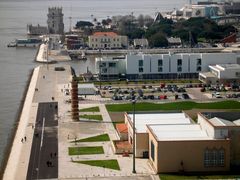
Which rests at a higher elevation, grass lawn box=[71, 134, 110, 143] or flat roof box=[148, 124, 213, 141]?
flat roof box=[148, 124, 213, 141]

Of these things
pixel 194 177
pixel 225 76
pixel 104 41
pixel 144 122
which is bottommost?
pixel 194 177

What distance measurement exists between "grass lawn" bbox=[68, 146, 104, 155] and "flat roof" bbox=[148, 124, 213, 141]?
128 centimetres

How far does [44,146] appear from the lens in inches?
561

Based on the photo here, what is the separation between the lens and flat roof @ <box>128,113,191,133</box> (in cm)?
1438

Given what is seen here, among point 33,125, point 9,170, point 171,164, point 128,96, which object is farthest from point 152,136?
point 128,96

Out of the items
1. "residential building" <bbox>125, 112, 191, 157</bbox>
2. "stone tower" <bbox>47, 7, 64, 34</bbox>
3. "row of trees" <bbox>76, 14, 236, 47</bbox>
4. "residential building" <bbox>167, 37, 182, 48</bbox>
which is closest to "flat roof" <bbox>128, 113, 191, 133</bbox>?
"residential building" <bbox>125, 112, 191, 157</bbox>

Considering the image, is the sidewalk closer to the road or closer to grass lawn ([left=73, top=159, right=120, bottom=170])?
the road

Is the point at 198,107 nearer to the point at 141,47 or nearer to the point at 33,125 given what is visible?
the point at 33,125

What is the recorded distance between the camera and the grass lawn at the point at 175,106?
60.3 ft

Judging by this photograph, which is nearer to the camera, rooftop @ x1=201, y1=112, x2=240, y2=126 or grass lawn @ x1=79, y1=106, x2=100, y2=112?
rooftop @ x1=201, y1=112, x2=240, y2=126

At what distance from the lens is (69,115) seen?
57.7ft

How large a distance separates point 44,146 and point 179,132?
123 inches

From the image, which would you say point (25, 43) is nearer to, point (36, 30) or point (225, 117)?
point (36, 30)

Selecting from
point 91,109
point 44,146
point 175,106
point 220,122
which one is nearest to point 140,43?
point 175,106
